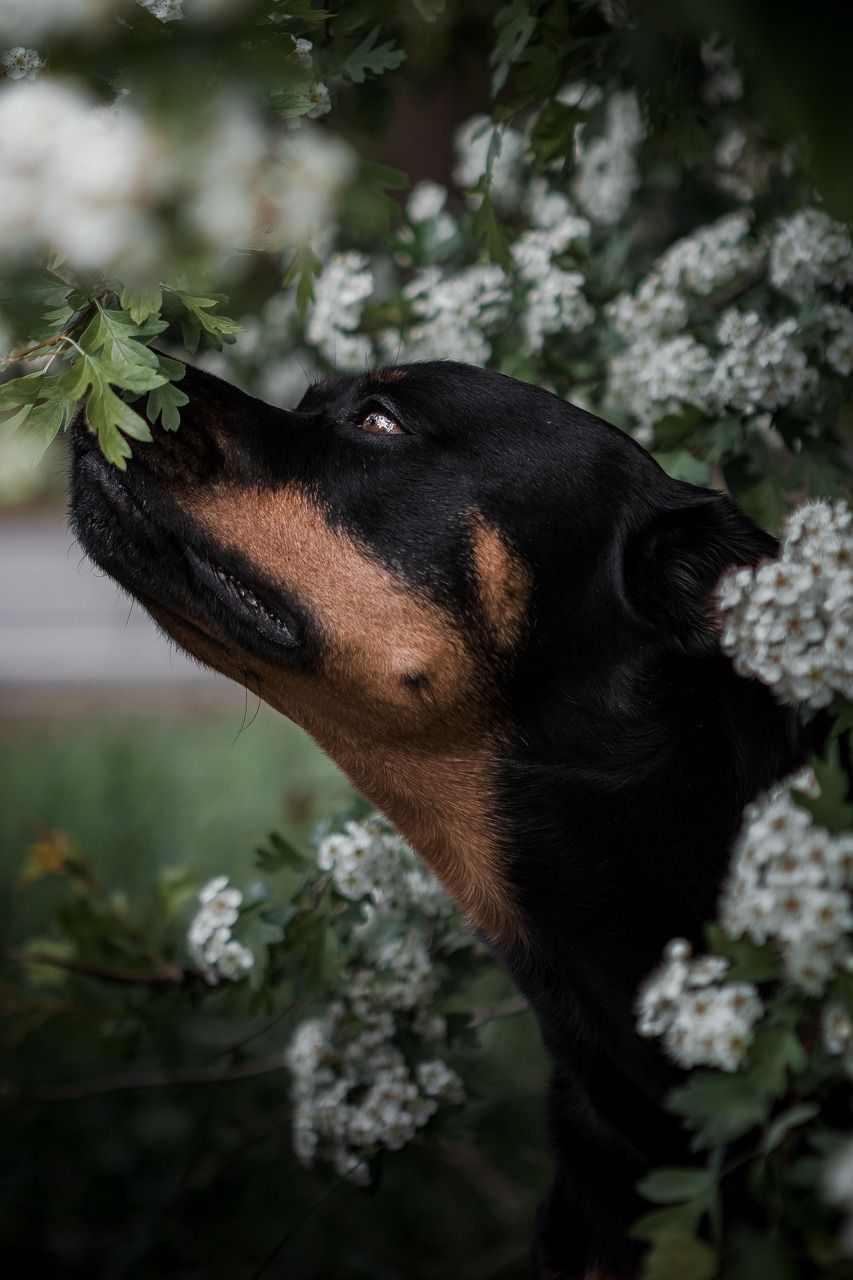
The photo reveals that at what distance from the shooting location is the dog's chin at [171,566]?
2289 mm

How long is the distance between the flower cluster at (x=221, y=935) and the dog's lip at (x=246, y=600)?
0.75m

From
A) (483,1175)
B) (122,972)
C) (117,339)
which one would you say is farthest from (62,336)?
(483,1175)

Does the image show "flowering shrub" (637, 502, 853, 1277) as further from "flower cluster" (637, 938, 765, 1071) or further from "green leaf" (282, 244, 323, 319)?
"green leaf" (282, 244, 323, 319)

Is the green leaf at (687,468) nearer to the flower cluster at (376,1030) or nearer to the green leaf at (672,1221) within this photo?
the flower cluster at (376,1030)

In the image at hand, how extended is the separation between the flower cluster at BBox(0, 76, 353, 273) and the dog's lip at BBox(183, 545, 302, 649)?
1029 millimetres

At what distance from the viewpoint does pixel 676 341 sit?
287cm

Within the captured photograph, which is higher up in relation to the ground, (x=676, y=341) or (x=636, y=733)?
(x=676, y=341)

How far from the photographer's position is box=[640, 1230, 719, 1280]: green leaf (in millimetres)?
1412

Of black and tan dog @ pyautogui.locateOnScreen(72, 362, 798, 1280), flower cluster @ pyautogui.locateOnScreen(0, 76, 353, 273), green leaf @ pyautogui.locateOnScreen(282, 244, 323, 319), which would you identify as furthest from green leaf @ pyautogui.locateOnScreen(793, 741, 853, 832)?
green leaf @ pyautogui.locateOnScreen(282, 244, 323, 319)

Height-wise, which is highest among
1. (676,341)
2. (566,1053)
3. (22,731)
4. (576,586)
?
(676,341)

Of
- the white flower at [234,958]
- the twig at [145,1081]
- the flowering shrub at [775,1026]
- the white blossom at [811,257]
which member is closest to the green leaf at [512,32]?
the white blossom at [811,257]

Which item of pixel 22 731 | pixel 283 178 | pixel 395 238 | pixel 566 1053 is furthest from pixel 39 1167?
pixel 22 731

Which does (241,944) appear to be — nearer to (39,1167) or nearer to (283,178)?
(39,1167)

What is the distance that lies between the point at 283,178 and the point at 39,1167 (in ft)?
11.0
